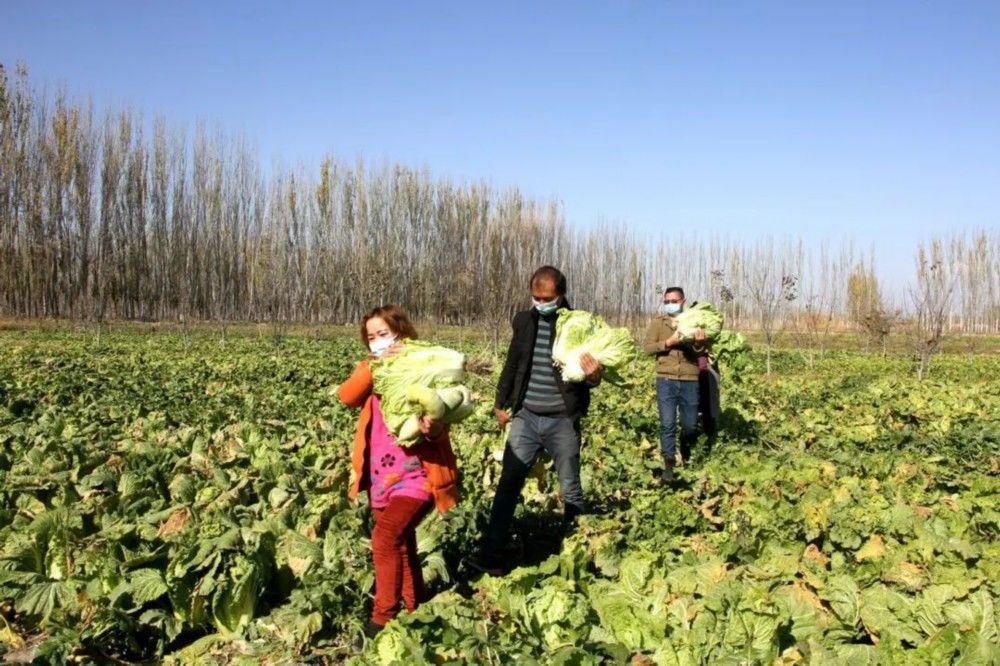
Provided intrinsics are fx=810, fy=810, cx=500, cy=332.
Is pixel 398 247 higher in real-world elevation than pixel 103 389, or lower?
higher

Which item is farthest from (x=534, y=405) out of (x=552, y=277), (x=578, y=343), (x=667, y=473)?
(x=667, y=473)

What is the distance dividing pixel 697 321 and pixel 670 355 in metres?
0.44

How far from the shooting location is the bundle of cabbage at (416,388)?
3801 mm

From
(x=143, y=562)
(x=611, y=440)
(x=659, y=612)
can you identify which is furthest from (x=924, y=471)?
(x=143, y=562)

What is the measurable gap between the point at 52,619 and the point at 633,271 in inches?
1614

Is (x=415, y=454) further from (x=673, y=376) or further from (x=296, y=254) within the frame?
(x=296, y=254)

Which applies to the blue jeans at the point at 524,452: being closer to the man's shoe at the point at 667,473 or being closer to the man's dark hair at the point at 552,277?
the man's dark hair at the point at 552,277

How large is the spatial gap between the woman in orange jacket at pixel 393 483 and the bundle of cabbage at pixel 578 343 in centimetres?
110

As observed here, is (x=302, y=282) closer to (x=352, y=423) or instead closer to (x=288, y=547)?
(x=352, y=423)

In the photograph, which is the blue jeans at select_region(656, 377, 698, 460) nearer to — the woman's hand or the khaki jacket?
the khaki jacket

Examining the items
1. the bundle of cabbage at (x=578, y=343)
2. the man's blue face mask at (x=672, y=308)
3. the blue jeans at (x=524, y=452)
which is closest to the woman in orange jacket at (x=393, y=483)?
the blue jeans at (x=524, y=452)

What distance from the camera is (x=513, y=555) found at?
521 centimetres

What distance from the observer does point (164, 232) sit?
38.9 meters

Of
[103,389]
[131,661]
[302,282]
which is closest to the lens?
[131,661]
